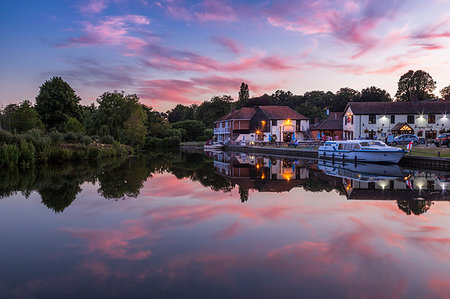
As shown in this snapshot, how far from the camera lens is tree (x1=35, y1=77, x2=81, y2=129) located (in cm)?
4619

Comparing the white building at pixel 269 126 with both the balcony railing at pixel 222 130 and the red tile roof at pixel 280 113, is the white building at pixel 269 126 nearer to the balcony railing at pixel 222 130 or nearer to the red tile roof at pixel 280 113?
the red tile roof at pixel 280 113

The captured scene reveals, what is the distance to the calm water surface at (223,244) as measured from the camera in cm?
530

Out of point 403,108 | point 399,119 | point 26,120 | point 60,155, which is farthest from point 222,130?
point 60,155

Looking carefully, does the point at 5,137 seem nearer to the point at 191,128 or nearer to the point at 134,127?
the point at 134,127

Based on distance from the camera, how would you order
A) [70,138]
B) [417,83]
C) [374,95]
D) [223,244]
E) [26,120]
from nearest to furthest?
→ 1. [223,244]
2. [70,138]
3. [26,120]
4. [417,83]
5. [374,95]

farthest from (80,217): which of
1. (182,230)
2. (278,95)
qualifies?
(278,95)

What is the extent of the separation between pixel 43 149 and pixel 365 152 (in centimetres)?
2807

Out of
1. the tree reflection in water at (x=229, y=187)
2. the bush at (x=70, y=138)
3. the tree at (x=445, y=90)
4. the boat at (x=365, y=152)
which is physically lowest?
the tree reflection in water at (x=229, y=187)

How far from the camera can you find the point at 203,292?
5.06 m

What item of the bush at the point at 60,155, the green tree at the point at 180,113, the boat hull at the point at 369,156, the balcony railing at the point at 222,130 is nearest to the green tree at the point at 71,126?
the bush at the point at 60,155

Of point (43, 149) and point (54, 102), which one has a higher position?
point (54, 102)

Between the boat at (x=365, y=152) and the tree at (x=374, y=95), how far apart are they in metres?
65.1

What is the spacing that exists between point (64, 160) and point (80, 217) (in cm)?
2023

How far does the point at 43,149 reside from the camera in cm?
2569
